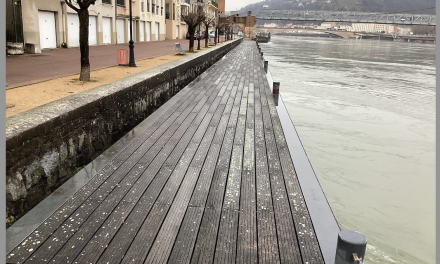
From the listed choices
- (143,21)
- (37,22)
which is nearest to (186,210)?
(37,22)

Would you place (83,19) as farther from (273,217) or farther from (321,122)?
(273,217)

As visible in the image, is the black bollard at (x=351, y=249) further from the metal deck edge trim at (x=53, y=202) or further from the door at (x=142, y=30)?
the door at (x=142, y=30)

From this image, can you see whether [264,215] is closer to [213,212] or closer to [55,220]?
[213,212]

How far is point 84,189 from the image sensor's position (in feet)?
12.9

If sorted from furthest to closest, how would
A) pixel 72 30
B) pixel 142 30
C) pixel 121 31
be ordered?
pixel 142 30 < pixel 121 31 < pixel 72 30

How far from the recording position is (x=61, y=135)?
13.9ft

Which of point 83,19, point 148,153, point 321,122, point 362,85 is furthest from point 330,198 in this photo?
point 362,85

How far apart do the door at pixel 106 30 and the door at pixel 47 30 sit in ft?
23.5

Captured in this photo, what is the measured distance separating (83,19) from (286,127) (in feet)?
19.2

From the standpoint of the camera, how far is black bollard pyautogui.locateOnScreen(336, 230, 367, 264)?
2492mm

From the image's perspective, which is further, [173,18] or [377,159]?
[173,18]

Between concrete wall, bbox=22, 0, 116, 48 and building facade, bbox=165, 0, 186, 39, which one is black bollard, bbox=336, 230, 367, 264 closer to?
concrete wall, bbox=22, 0, 116, 48

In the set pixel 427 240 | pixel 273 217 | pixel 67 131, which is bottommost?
pixel 427 240

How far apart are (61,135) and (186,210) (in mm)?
1786
